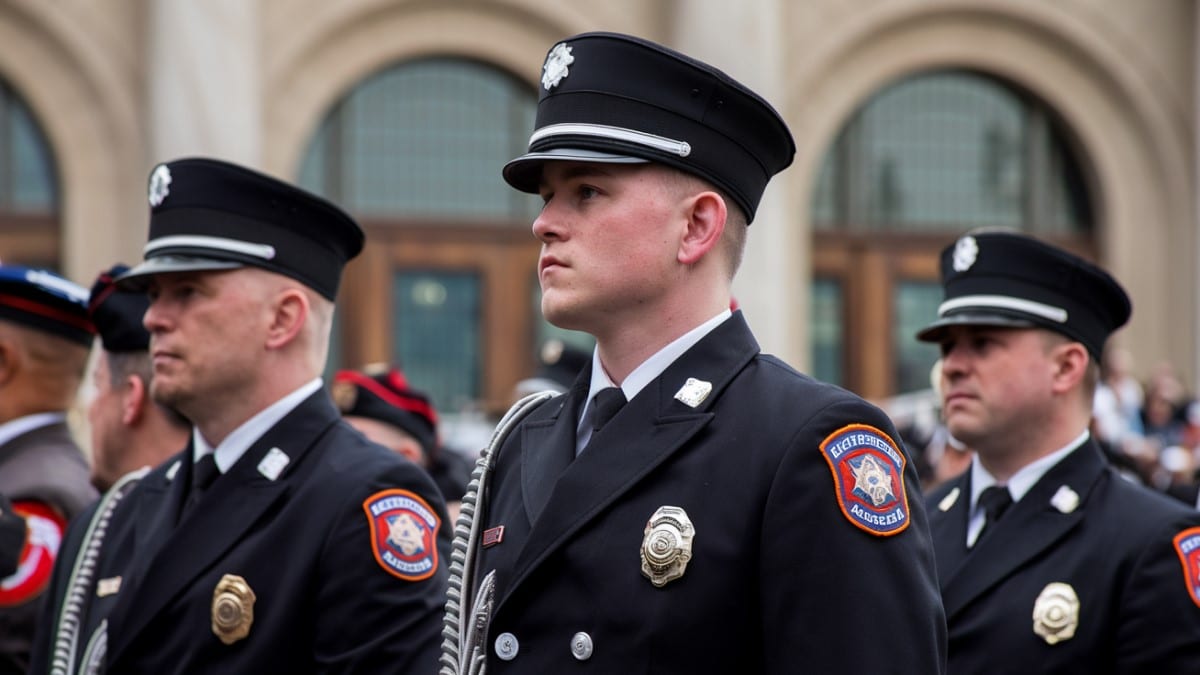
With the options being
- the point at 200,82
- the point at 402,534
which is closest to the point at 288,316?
the point at 402,534

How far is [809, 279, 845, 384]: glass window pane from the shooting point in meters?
19.1

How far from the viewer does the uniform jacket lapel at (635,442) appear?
2871 mm

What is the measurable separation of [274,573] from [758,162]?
58.5 inches

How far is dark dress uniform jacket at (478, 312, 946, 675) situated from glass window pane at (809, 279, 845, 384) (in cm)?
1617

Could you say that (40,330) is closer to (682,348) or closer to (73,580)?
(73,580)

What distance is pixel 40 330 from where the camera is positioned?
5.46 meters

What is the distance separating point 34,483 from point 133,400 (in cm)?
43

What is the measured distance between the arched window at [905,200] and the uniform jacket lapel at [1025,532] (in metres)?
14.4

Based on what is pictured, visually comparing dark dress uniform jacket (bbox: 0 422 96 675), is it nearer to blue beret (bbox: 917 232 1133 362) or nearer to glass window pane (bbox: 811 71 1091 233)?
blue beret (bbox: 917 232 1133 362)

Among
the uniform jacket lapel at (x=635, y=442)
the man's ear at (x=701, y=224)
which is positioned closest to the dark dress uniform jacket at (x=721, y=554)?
the uniform jacket lapel at (x=635, y=442)

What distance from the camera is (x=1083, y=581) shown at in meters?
4.29

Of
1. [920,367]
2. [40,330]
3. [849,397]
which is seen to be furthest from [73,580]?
[920,367]

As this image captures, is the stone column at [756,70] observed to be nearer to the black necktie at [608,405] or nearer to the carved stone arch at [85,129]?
the carved stone arch at [85,129]

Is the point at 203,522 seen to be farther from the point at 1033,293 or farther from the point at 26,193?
the point at 26,193
